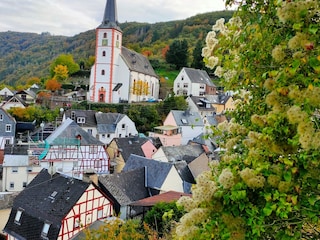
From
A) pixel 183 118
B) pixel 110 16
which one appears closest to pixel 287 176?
pixel 183 118

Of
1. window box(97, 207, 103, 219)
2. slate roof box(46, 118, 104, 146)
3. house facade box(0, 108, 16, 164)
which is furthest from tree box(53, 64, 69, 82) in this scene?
window box(97, 207, 103, 219)

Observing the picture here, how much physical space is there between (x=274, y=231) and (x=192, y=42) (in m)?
113

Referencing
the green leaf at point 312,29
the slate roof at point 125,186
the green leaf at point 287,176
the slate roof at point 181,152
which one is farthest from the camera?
the slate roof at point 181,152

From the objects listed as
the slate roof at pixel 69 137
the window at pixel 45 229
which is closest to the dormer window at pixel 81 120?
the slate roof at pixel 69 137

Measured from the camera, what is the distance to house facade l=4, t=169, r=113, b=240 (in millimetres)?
16953

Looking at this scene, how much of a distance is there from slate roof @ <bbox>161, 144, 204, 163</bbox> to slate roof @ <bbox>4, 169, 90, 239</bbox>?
11.7 metres

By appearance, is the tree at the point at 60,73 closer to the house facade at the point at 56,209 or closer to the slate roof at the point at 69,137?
the slate roof at the point at 69,137

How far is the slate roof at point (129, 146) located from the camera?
33.0 meters

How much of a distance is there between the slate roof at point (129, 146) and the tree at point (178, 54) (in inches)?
2070

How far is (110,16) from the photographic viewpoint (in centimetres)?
5494

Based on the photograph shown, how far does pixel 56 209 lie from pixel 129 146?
53.9 ft

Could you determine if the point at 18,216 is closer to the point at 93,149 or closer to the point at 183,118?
the point at 93,149

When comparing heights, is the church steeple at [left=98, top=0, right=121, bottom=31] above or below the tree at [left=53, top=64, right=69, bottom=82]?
above

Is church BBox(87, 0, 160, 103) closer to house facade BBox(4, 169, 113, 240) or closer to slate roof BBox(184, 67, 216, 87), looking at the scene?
slate roof BBox(184, 67, 216, 87)
